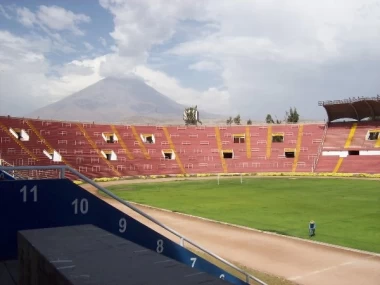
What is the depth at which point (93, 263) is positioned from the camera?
16.3 feet

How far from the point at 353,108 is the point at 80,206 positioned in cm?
6789

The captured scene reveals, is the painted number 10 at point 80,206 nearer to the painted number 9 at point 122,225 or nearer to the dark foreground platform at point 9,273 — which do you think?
the painted number 9 at point 122,225

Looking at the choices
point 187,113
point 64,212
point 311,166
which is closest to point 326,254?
point 64,212

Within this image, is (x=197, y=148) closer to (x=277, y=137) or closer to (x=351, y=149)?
(x=277, y=137)

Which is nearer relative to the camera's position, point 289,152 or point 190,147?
point 289,152

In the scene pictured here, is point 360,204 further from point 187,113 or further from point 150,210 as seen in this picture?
point 187,113

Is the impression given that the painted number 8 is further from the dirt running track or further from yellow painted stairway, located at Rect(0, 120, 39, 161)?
yellow painted stairway, located at Rect(0, 120, 39, 161)

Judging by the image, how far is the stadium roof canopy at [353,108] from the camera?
6488cm

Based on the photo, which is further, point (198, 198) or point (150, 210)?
point (198, 198)

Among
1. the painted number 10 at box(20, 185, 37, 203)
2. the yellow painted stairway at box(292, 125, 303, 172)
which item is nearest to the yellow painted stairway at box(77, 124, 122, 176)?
the yellow painted stairway at box(292, 125, 303, 172)

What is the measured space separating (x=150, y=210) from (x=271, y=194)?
1410cm

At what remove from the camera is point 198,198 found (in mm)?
36312

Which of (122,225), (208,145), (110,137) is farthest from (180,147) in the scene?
(122,225)

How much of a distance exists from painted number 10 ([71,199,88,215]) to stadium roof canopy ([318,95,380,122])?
210 ft
